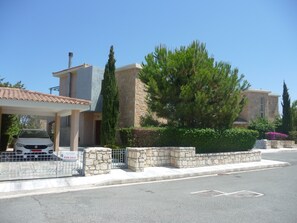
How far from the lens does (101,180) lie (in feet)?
35.8

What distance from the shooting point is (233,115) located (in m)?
17.7

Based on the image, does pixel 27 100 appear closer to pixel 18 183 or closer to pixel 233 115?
pixel 18 183

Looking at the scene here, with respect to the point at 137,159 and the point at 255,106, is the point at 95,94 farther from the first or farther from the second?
the point at 255,106

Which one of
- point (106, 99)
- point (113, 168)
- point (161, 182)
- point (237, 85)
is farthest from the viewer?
point (106, 99)

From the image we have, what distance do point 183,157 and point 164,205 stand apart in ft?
23.4

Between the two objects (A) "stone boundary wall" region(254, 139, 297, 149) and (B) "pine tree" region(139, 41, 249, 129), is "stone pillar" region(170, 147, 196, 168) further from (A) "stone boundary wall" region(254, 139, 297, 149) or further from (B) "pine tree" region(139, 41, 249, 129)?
(A) "stone boundary wall" region(254, 139, 297, 149)

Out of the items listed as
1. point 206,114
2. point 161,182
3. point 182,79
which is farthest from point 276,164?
point 161,182

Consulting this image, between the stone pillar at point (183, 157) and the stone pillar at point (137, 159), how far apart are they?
6.66ft

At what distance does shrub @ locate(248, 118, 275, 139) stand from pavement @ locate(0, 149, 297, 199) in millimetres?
16899

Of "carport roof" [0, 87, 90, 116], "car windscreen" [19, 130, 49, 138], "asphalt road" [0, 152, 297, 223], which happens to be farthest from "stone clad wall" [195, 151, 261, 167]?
"car windscreen" [19, 130, 49, 138]

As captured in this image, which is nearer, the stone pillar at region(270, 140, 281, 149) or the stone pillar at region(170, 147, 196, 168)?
the stone pillar at region(170, 147, 196, 168)

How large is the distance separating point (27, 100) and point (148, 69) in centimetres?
708

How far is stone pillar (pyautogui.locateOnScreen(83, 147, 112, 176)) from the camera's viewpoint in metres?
11.7

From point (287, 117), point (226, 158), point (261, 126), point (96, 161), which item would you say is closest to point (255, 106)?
point (287, 117)
